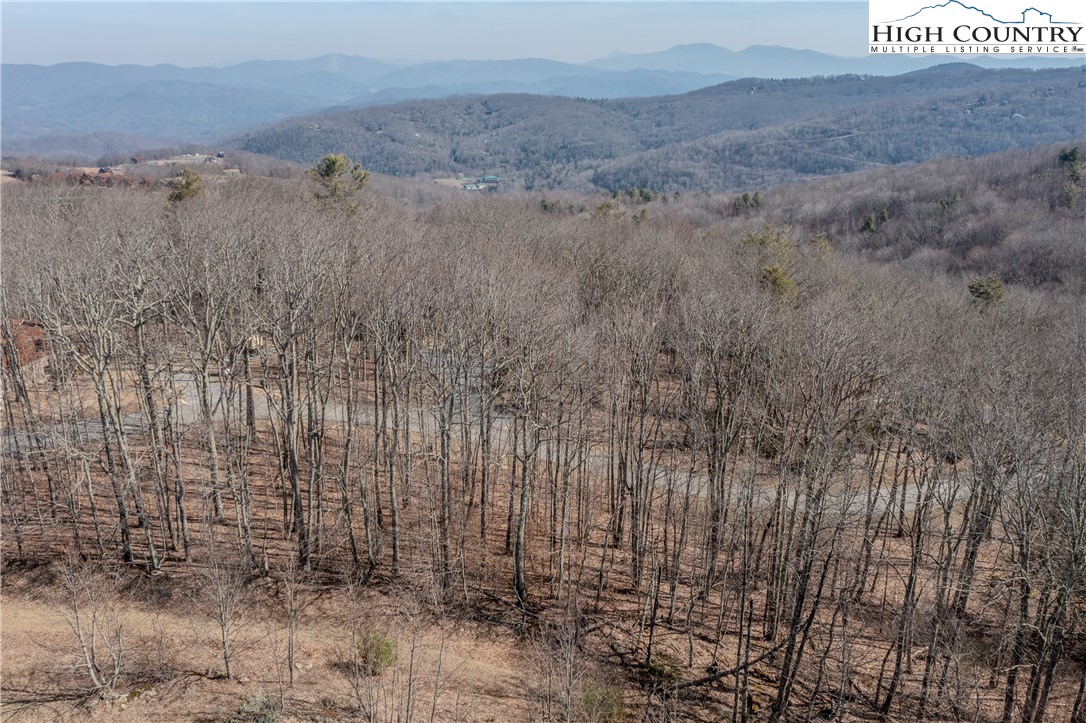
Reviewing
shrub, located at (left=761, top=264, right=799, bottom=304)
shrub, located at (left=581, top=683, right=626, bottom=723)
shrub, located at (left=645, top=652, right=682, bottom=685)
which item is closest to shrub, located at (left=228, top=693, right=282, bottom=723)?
shrub, located at (left=581, top=683, right=626, bottom=723)

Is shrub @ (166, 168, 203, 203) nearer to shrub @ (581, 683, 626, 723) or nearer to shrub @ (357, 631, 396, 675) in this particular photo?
shrub @ (357, 631, 396, 675)

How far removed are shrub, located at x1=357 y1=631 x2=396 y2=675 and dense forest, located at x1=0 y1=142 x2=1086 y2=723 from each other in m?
0.10

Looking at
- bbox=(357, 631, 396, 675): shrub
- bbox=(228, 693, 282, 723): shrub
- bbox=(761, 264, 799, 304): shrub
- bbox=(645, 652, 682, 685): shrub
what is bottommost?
bbox=(645, 652, 682, 685): shrub

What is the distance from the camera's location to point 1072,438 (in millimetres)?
14742

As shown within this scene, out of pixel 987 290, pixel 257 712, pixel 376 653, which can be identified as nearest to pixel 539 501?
pixel 376 653

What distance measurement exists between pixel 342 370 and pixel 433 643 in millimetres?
20113

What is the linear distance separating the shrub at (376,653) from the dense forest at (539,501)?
0.10 m

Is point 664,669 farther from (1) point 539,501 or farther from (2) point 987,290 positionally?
(2) point 987,290

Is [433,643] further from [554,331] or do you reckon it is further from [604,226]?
[604,226]

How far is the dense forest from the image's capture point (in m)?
16.5

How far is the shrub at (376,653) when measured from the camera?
17.0 metres

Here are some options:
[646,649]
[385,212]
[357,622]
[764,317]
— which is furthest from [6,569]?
[385,212]

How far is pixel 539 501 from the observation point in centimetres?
2786

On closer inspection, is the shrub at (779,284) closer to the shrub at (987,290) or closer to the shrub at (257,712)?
the shrub at (987,290)
